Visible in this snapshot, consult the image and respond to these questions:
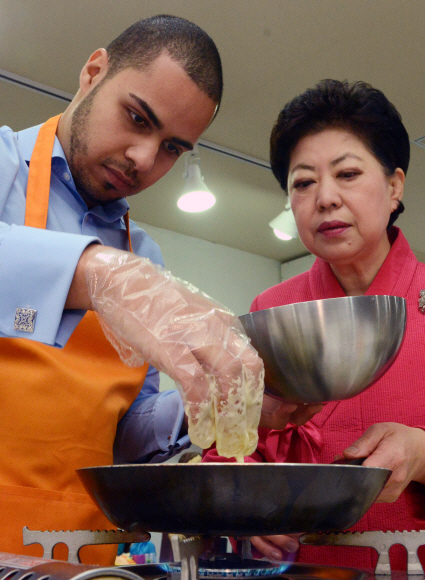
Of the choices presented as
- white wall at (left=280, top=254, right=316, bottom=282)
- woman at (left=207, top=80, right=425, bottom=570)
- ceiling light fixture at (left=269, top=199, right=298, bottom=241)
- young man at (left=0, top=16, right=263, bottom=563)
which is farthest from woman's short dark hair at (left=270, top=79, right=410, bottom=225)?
white wall at (left=280, top=254, right=316, bottom=282)

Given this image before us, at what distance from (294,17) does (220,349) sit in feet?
7.49

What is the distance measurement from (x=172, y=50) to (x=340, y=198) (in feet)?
1.48

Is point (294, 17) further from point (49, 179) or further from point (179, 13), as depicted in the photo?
point (49, 179)

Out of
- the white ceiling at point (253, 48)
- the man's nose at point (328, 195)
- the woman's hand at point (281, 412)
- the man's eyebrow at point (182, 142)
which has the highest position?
the white ceiling at point (253, 48)

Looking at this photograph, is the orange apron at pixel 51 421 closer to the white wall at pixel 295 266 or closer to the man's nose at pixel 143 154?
the man's nose at pixel 143 154

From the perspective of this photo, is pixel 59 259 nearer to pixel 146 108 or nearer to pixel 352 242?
pixel 146 108

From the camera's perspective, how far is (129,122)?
1.05m

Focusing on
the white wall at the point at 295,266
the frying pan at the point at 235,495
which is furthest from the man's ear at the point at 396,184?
the white wall at the point at 295,266

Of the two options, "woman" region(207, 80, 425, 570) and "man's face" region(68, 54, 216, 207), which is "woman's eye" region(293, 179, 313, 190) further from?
"man's face" region(68, 54, 216, 207)

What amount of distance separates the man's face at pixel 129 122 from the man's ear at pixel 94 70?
3 centimetres

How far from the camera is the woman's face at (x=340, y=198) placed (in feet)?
3.71

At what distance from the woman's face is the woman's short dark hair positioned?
0.07ft

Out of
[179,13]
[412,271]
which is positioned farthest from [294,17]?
[412,271]

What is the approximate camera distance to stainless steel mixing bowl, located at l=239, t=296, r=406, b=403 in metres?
0.68
